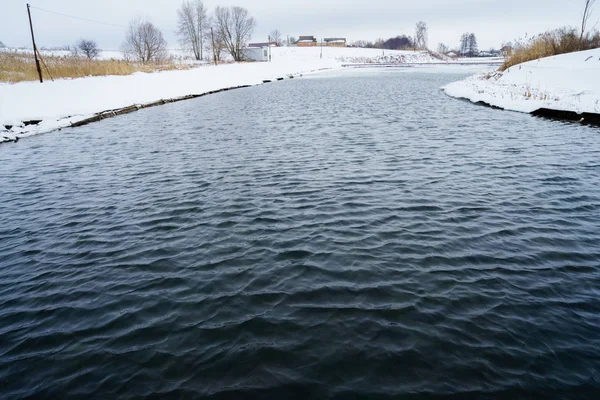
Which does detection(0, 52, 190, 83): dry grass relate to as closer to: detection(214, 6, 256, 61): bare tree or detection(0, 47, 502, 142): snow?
detection(0, 47, 502, 142): snow

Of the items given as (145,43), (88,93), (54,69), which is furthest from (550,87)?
Result: (145,43)

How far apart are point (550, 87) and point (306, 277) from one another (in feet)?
98.3

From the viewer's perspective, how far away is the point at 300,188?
34.9 ft

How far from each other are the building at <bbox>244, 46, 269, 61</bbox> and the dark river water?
10334 cm

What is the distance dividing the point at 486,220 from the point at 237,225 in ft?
18.1

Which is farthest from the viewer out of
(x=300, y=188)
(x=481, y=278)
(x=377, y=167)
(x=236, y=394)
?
(x=377, y=167)

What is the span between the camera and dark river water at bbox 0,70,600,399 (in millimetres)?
4352

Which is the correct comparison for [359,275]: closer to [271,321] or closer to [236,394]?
[271,321]

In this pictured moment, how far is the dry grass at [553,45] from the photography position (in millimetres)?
35656

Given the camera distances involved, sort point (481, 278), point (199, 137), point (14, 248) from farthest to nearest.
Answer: point (199, 137)
point (14, 248)
point (481, 278)

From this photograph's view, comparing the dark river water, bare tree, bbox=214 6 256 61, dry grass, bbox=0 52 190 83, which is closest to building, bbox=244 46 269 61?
bare tree, bbox=214 6 256 61

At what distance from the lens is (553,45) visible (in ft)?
120

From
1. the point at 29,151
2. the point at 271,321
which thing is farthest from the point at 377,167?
the point at 29,151

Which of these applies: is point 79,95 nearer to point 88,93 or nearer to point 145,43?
point 88,93
